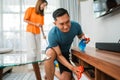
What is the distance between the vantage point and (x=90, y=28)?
3.00 meters

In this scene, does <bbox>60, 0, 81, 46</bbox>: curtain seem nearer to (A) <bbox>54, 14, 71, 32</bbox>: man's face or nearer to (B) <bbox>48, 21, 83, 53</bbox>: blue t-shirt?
(B) <bbox>48, 21, 83, 53</bbox>: blue t-shirt

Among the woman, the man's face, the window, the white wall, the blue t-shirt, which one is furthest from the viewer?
the window

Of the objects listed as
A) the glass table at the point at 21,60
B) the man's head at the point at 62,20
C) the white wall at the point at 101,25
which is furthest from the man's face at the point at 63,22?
the white wall at the point at 101,25

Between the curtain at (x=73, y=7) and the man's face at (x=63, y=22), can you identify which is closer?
the man's face at (x=63, y=22)

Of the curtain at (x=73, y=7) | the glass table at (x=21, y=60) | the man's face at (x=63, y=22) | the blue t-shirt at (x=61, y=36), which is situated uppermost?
the curtain at (x=73, y=7)

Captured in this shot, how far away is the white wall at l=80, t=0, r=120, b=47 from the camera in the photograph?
195 cm

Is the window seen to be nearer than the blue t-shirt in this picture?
No

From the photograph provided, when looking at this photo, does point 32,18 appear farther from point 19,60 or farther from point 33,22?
point 19,60

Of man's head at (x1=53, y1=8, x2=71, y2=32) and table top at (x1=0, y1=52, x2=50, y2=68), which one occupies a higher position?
man's head at (x1=53, y1=8, x2=71, y2=32)

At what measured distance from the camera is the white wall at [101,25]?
1.95 meters

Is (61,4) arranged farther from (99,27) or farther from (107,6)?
(107,6)

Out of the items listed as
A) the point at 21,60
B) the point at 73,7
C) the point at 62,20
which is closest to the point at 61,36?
the point at 62,20

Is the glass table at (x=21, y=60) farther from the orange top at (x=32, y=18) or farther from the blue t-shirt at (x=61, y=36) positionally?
the orange top at (x=32, y=18)

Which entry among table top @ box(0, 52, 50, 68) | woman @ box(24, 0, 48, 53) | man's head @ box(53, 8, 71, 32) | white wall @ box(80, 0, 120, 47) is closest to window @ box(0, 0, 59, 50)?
woman @ box(24, 0, 48, 53)
